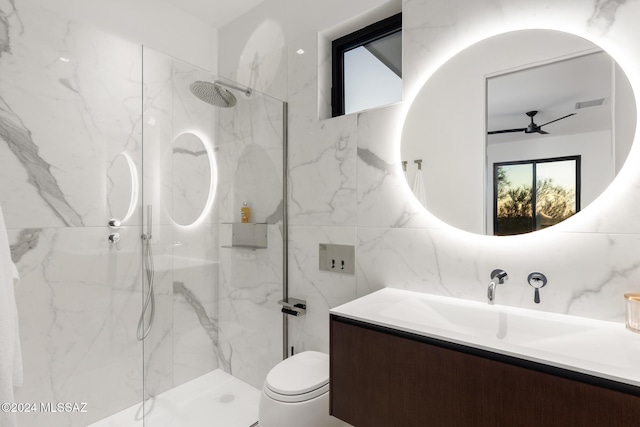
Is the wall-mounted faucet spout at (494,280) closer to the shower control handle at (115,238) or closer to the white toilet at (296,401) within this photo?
the white toilet at (296,401)

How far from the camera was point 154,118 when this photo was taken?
58.0 inches

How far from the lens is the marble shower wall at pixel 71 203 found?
1.52m

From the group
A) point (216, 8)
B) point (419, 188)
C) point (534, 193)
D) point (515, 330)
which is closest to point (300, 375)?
point (515, 330)

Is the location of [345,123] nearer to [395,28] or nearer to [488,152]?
[395,28]

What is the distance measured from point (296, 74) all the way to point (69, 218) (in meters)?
1.52

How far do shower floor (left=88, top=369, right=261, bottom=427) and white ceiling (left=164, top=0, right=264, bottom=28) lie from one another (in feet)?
7.82

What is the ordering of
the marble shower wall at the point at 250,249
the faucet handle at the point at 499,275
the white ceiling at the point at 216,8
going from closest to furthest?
the faucet handle at the point at 499,275 → the marble shower wall at the point at 250,249 → the white ceiling at the point at 216,8

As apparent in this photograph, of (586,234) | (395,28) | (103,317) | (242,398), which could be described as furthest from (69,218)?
(586,234)

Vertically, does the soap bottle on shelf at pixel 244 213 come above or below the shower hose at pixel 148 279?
above

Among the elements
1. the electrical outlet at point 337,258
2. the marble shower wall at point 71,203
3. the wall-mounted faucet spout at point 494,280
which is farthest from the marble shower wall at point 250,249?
the wall-mounted faucet spout at point 494,280

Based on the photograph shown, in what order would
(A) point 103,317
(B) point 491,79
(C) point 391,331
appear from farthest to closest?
(A) point 103,317
(B) point 491,79
(C) point 391,331

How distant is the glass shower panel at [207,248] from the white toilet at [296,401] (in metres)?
0.52

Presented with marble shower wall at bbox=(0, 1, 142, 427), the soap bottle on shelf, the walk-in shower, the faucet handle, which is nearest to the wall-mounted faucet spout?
the faucet handle

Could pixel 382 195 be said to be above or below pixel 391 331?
above
